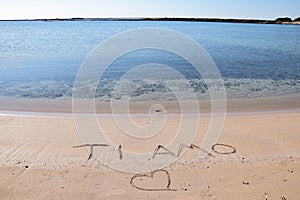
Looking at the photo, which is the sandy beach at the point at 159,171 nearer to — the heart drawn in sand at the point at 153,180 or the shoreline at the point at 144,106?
the heart drawn in sand at the point at 153,180

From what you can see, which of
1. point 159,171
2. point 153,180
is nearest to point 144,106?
point 159,171

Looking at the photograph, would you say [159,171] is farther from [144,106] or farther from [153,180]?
[144,106]

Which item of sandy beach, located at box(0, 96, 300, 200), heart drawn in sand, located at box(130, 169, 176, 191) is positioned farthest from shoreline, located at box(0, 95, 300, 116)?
heart drawn in sand, located at box(130, 169, 176, 191)

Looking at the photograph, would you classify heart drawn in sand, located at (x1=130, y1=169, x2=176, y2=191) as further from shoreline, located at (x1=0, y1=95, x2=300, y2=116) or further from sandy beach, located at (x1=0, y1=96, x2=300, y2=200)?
shoreline, located at (x1=0, y1=95, x2=300, y2=116)

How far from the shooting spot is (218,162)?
650 centimetres

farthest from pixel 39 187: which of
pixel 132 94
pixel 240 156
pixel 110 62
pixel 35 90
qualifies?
pixel 110 62

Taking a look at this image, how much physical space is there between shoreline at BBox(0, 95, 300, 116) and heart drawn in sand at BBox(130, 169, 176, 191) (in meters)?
4.42

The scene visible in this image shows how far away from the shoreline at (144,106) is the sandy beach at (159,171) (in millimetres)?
1402

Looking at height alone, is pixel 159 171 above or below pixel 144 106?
below

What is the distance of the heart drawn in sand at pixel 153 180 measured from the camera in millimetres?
5559

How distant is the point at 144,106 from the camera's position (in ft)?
36.7

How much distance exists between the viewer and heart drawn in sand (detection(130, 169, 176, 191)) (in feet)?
18.2

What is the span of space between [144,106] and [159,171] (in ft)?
17.0

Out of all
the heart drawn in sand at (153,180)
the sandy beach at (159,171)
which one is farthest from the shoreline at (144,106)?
the heart drawn in sand at (153,180)
